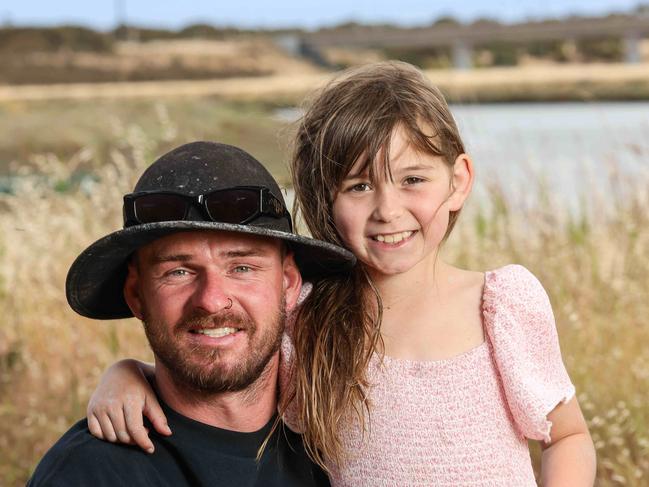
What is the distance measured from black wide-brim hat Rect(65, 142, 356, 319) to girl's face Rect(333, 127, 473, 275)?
0.10 meters

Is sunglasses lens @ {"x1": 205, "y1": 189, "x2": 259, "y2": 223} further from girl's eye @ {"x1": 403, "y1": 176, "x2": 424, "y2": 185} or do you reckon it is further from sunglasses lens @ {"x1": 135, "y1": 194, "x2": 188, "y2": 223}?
girl's eye @ {"x1": 403, "y1": 176, "x2": 424, "y2": 185}

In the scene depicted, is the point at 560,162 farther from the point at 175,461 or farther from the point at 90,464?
the point at 90,464

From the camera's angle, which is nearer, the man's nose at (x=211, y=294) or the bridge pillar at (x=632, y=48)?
the man's nose at (x=211, y=294)

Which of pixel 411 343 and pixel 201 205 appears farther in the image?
Result: pixel 411 343

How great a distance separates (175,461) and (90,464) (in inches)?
8.6

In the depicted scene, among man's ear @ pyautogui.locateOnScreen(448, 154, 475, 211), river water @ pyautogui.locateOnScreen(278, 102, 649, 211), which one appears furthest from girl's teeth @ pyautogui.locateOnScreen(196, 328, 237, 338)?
river water @ pyautogui.locateOnScreen(278, 102, 649, 211)

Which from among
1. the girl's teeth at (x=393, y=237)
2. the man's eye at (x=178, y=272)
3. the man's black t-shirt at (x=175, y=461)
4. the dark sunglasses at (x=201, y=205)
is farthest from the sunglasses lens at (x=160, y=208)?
the girl's teeth at (x=393, y=237)

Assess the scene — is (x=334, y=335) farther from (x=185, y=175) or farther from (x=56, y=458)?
(x=56, y=458)

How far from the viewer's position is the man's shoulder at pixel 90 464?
234 centimetres

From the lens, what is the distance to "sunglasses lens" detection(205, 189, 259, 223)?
8.10 ft

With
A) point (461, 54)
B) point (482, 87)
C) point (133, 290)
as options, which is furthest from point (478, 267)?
point (461, 54)

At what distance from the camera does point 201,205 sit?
8.06 feet

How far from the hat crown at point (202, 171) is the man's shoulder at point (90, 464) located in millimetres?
605

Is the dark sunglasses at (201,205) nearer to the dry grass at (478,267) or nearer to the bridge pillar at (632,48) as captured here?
the dry grass at (478,267)
